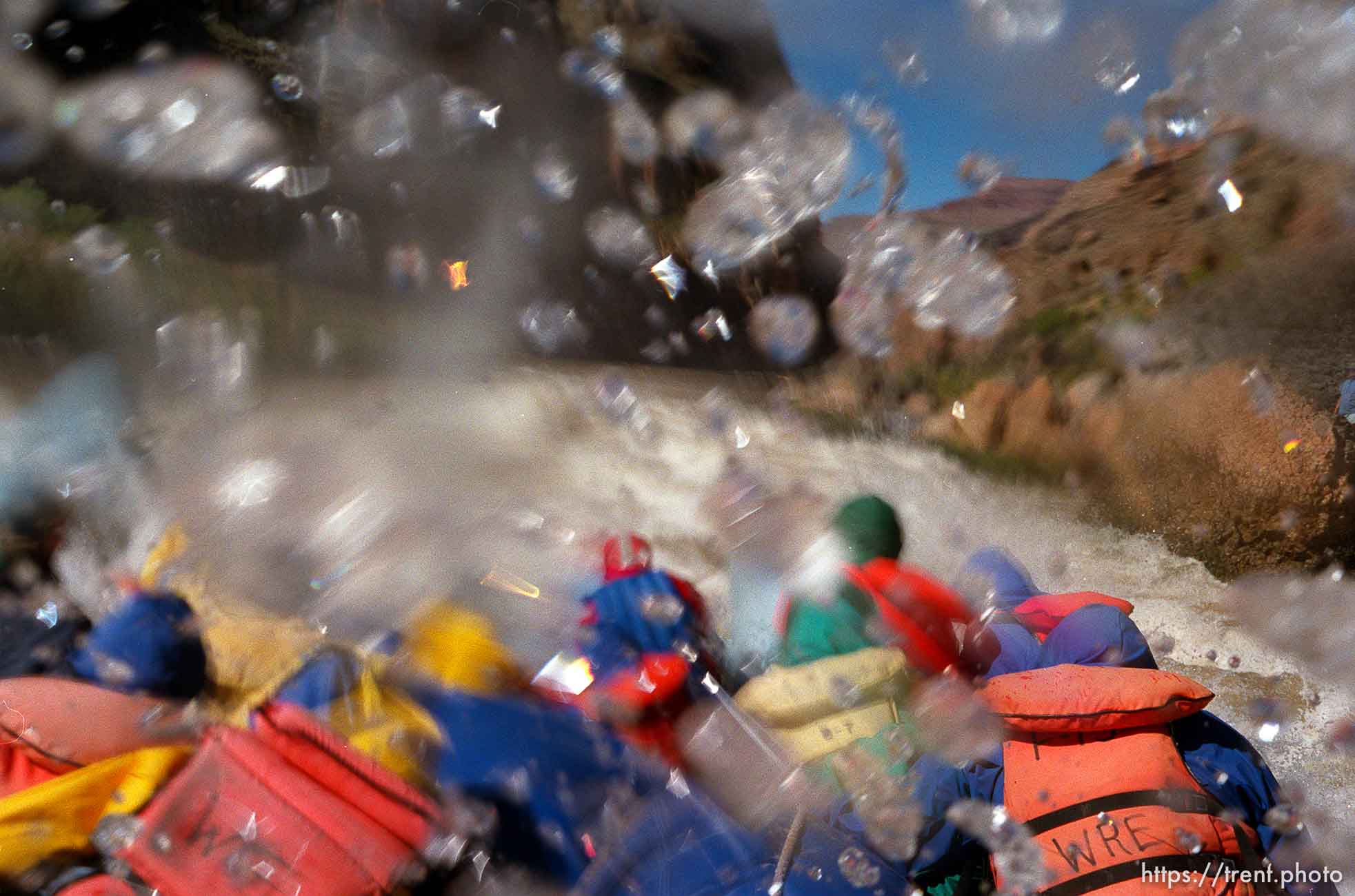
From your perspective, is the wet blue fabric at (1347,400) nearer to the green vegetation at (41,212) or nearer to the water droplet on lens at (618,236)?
the water droplet on lens at (618,236)

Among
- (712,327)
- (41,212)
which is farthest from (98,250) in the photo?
(712,327)

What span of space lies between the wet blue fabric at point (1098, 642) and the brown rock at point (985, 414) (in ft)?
7.89

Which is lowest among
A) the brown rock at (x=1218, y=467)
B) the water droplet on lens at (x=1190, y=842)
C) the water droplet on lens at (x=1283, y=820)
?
the brown rock at (x=1218, y=467)

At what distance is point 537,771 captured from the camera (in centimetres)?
122

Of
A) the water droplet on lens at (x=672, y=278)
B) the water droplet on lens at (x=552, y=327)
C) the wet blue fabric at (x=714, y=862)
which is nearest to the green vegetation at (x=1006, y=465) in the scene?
the water droplet on lens at (x=672, y=278)

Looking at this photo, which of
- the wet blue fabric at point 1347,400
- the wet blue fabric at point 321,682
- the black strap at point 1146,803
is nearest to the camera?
the black strap at point 1146,803

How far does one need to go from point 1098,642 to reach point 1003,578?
2.42ft

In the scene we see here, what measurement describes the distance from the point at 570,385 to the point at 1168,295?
2730mm

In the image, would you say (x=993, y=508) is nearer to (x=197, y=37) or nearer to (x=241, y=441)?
(x=241, y=441)

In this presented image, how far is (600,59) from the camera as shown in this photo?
4.52 meters

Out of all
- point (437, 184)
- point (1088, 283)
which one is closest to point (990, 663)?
point (1088, 283)

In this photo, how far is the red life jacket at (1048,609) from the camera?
184cm

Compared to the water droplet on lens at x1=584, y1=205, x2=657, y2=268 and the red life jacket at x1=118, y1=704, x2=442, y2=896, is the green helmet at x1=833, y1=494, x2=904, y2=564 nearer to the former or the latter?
the red life jacket at x1=118, y1=704, x2=442, y2=896

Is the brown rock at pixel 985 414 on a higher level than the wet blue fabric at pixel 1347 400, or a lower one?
lower
